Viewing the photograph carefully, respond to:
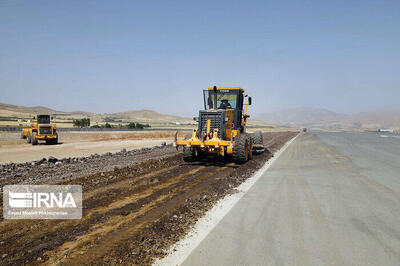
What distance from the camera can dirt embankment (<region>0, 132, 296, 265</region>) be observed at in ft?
→ 11.9

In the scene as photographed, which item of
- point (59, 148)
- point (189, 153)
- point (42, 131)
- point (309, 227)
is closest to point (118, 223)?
point (309, 227)

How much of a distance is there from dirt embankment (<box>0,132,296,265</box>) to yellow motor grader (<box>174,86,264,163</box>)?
6.77ft

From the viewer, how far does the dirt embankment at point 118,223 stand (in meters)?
3.64

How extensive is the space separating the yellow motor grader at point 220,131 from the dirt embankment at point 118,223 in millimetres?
2063

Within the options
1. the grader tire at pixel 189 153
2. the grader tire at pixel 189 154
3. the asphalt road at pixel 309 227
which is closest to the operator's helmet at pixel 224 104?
the grader tire at pixel 189 153

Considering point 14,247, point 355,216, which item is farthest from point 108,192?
point 355,216

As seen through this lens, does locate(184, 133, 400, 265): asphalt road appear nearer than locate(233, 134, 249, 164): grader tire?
Yes

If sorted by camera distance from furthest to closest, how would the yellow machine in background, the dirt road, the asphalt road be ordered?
the yellow machine in background < the dirt road < the asphalt road

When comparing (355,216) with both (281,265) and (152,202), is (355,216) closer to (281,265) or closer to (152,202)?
(281,265)

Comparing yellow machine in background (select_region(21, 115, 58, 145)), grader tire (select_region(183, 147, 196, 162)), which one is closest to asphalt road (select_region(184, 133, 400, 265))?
grader tire (select_region(183, 147, 196, 162))

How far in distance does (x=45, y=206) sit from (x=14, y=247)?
1998 millimetres

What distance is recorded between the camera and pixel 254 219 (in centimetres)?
502
